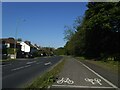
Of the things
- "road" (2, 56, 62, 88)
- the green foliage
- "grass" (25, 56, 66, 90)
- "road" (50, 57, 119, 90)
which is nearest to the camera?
"grass" (25, 56, 66, 90)

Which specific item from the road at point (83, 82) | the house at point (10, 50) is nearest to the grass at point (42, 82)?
the road at point (83, 82)

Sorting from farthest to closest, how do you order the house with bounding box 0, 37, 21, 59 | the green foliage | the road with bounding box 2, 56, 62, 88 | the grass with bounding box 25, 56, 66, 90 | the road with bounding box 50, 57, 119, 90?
the house with bounding box 0, 37, 21, 59 → the green foliage → the road with bounding box 2, 56, 62, 88 → the road with bounding box 50, 57, 119, 90 → the grass with bounding box 25, 56, 66, 90

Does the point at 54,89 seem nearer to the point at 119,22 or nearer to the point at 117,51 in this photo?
the point at 119,22

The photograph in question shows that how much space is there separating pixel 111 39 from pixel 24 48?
11378 cm

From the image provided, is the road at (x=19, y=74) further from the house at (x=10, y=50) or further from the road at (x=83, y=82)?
the house at (x=10, y=50)

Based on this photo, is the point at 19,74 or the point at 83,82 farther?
the point at 19,74

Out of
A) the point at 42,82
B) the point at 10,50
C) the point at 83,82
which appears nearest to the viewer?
the point at 42,82

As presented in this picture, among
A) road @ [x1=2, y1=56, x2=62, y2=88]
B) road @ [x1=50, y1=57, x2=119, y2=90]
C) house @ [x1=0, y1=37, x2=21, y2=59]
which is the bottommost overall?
road @ [x1=50, y1=57, x2=119, y2=90]

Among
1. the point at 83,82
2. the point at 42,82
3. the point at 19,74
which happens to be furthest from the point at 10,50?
the point at 42,82

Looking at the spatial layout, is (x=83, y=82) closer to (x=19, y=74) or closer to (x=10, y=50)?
(x=19, y=74)

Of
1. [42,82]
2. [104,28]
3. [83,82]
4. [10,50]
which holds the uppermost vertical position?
[104,28]

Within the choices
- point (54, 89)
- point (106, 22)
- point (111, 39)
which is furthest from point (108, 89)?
point (111, 39)

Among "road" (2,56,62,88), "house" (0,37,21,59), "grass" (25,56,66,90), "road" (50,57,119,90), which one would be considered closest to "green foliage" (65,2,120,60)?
"house" (0,37,21,59)

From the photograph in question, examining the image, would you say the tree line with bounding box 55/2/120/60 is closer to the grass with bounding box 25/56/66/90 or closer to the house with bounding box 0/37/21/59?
the house with bounding box 0/37/21/59
